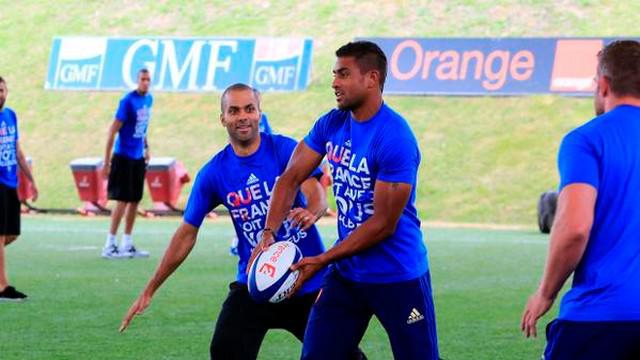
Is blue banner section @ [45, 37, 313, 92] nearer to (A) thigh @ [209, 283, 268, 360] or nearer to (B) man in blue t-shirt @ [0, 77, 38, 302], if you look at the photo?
(B) man in blue t-shirt @ [0, 77, 38, 302]

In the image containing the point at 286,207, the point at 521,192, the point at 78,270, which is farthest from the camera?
the point at 521,192

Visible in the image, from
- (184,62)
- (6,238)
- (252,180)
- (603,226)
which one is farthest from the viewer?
(184,62)

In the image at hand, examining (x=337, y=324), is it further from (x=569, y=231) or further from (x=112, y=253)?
(x=112, y=253)

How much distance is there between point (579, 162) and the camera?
16.0 feet

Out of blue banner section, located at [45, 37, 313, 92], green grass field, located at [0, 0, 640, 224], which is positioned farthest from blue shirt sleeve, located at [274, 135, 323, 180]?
blue banner section, located at [45, 37, 313, 92]

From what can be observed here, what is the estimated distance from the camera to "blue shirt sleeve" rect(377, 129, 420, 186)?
6309mm

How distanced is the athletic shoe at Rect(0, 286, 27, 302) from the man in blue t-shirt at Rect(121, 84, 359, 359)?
219 inches

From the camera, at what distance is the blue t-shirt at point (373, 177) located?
6.35 meters

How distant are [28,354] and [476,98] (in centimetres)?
2554

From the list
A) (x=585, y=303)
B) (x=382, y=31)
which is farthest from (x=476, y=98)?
(x=585, y=303)

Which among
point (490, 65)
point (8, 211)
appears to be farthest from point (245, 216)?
point (490, 65)

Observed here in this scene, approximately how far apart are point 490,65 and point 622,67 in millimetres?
27318

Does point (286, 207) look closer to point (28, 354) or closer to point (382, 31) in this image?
point (28, 354)

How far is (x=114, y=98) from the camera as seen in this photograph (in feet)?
124
